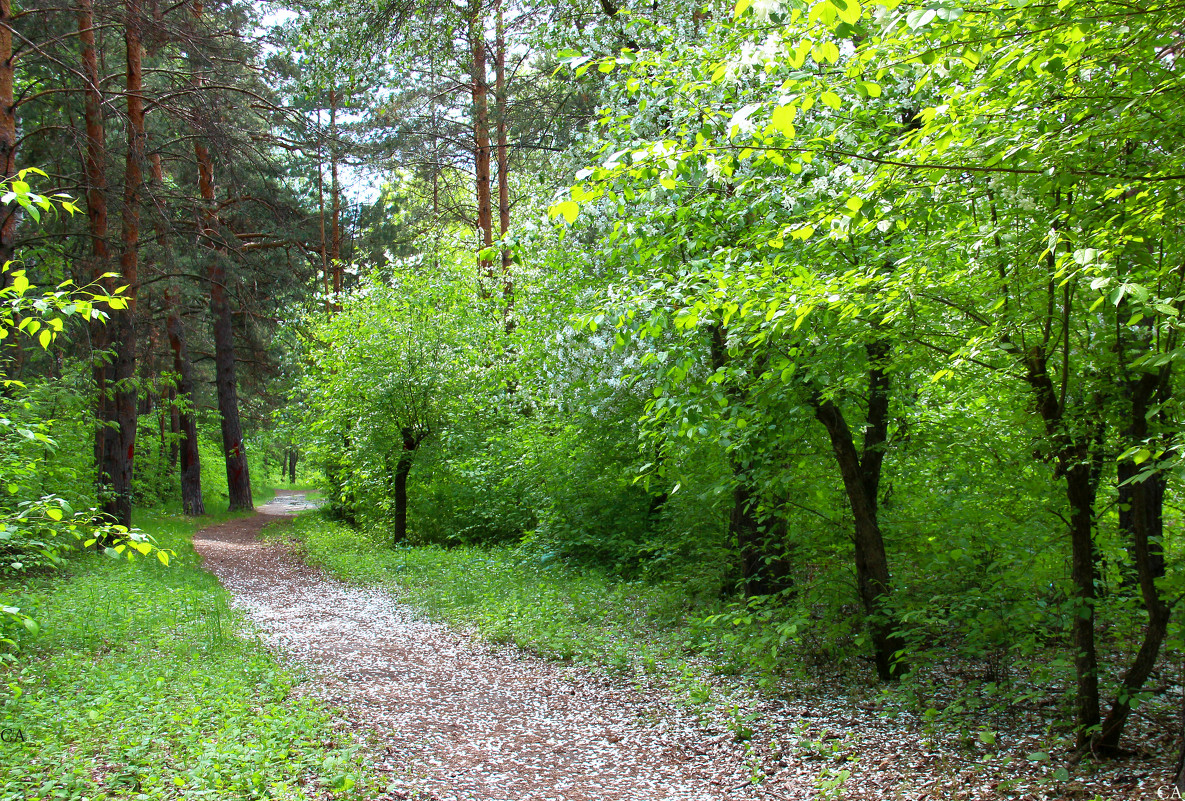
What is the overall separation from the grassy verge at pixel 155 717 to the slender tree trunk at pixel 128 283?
19.0 feet

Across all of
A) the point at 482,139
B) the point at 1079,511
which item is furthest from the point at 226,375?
the point at 1079,511

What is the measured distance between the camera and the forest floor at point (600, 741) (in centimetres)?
398

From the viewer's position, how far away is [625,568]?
10266mm

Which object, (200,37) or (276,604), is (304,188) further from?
(276,604)

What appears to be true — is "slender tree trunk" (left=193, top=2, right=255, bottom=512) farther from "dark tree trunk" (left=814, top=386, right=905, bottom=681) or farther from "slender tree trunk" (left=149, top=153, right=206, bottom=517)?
"dark tree trunk" (left=814, top=386, right=905, bottom=681)

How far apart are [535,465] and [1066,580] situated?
333 inches

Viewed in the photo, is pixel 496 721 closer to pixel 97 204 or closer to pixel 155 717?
pixel 155 717

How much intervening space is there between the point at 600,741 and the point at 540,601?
3.70 m

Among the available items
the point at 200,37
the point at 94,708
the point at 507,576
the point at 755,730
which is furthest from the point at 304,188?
the point at 755,730

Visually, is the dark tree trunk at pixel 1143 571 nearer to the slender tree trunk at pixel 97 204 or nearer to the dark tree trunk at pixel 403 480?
the slender tree trunk at pixel 97 204

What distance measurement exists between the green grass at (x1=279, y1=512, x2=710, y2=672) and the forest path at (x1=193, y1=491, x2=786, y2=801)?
0.32 m

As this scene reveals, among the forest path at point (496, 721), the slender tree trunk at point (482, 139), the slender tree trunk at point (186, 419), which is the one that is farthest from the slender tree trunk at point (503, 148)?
the slender tree trunk at point (186, 419)

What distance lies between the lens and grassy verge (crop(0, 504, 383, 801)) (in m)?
3.85

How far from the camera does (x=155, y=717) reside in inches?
185
